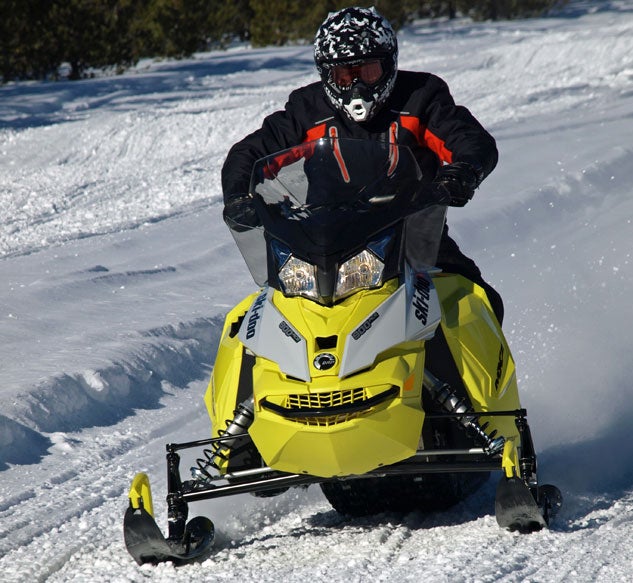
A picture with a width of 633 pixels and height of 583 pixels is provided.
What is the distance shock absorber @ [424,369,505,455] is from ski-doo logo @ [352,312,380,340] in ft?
1.36

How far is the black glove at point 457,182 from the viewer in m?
3.97

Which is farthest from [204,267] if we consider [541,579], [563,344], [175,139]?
[175,139]

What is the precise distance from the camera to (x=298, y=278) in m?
3.74

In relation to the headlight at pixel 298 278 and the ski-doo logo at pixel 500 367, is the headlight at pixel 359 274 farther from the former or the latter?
the ski-doo logo at pixel 500 367

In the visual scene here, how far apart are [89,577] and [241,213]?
142cm

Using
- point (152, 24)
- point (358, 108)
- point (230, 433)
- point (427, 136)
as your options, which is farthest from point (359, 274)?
point (152, 24)

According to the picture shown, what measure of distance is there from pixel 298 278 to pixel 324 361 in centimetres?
34

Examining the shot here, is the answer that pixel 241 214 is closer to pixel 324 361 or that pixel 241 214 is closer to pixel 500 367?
pixel 324 361

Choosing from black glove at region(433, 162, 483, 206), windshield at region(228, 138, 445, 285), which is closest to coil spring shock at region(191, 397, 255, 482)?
windshield at region(228, 138, 445, 285)

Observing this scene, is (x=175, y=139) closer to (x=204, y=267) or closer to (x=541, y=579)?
(x=204, y=267)

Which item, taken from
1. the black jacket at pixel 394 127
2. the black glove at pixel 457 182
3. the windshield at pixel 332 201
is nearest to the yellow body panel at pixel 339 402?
the windshield at pixel 332 201

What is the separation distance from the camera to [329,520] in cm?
453

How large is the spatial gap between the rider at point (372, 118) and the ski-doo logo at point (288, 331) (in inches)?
20.9

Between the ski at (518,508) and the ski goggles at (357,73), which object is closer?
the ski at (518,508)
